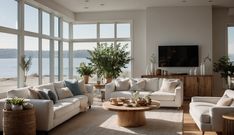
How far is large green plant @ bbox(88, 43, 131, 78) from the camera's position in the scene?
404 inches

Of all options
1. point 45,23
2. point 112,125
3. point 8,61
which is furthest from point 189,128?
point 45,23

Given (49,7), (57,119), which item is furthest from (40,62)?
(57,119)

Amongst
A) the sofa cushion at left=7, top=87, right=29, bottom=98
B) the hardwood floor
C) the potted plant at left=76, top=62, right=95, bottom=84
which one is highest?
the potted plant at left=76, top=62, right=95, bottom=84

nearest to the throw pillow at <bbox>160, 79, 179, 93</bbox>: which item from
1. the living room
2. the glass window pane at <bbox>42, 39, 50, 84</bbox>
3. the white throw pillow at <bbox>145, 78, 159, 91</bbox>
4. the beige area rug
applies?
the white throw pillow at <bbox>145, 78, 159, 91</bbox>

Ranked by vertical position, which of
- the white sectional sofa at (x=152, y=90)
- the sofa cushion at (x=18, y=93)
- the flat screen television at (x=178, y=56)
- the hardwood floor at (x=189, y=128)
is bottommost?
the hardwood floor at (x=189, y=128)

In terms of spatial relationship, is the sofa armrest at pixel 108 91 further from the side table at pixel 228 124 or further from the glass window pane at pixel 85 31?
the side table at pixel 228 124

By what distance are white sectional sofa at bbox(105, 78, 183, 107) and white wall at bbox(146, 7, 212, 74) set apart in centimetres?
192

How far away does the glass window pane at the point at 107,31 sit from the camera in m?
11.3

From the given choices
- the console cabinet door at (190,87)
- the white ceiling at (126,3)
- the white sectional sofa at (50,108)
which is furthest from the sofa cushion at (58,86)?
the console cabinet door at (190,87)

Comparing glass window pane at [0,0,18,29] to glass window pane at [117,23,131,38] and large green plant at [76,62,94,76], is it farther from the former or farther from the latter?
glass window pane at [117,23,131,38]

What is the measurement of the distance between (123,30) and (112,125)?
590 centimetres

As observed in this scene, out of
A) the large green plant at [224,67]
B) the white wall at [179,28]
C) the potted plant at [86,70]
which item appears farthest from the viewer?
the potted plant at [86,70]

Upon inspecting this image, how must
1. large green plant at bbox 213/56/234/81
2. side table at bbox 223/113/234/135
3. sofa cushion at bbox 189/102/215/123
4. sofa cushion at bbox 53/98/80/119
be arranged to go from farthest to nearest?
large green plant at bbox 213/56/234/81
sofa cushion at bbox 53/98/80/119
sofa cushion at bbox 189/102/215/123
side table at bbox 223/113/234/135

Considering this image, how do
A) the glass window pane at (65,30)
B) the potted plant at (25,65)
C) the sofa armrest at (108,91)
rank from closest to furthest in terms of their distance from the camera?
the potted plant at (25,65) → the sofa armrest at (108,91) → the glass window pane at (65,30)
